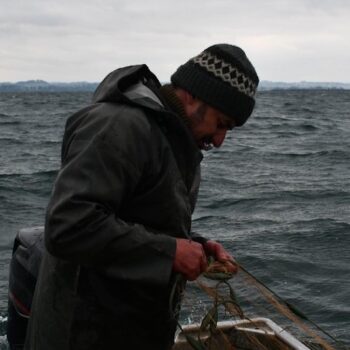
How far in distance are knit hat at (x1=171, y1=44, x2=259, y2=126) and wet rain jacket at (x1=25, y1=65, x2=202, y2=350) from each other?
0.14 m

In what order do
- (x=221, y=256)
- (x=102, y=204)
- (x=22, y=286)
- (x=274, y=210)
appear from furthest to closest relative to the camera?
(x=274, y=210) < (x=22, y=286) < (x=221, y=256) < (x=102, y=204)

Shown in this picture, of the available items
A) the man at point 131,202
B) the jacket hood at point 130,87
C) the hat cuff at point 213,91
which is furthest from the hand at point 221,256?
the jacket hood at point 130,87

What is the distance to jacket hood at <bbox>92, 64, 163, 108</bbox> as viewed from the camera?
238 cm

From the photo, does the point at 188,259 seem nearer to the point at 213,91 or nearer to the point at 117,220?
the point at 117,220

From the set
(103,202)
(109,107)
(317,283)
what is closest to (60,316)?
(103,202)

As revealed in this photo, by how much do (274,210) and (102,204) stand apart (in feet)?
34.9

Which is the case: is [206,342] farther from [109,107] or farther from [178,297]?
[109,107]

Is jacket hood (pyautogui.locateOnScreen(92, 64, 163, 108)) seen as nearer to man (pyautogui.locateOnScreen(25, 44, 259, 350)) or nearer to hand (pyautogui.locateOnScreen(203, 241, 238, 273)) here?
man (pyautogui.locateOnScreen(25, 44, 259, 350))

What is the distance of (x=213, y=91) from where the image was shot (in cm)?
250

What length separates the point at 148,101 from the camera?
2.39 metres

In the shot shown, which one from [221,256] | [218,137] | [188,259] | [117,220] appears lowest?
[221,256]

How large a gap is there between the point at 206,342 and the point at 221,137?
2.10 m

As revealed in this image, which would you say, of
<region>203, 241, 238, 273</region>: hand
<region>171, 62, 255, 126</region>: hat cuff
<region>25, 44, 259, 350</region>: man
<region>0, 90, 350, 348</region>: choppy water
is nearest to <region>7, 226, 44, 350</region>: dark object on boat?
<region>25, 44, 259, 350</region>: man

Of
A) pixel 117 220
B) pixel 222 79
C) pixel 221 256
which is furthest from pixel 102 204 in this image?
pixel 221 256
